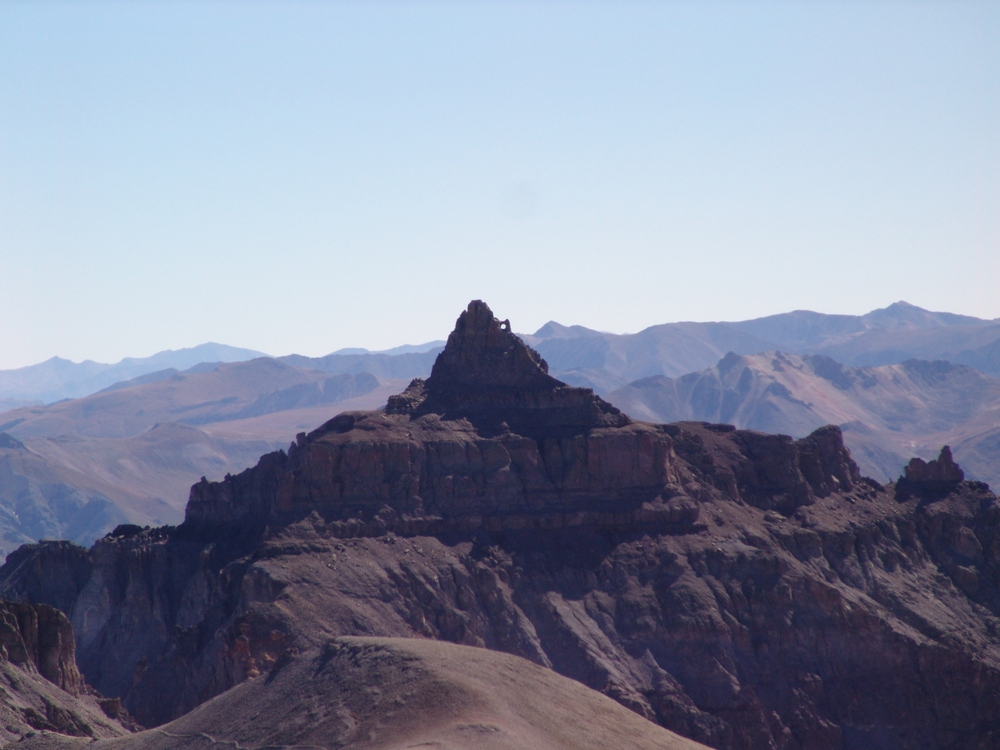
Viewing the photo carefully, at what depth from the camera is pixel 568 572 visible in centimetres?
8762

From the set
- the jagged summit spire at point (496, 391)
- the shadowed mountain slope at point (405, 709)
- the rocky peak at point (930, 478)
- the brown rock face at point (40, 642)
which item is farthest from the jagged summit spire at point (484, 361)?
the shadowed mountain slope at point (405, 709)

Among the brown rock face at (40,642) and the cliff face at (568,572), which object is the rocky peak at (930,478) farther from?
the brown rock face at (40,642)

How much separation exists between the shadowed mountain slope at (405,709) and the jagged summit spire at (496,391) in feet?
128

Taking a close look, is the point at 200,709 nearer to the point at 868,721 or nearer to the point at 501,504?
the point at 501,504

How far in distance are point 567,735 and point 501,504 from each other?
39947 millimetres

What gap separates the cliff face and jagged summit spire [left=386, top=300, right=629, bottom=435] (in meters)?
0.17

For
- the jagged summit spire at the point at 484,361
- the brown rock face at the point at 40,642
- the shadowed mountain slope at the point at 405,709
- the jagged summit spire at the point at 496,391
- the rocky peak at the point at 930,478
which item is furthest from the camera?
the rocky peak at the point at 930,478

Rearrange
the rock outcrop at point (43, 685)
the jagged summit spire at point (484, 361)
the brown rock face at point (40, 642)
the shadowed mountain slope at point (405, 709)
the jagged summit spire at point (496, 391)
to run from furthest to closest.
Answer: the jagged summit spire at point (484, 361) → the jagged summit spire at point (496, 391) → the brown rock face at point (40, 642) → the rock outcrop at point (43, 685) → the shadowed mountain slope at point (405, 709)

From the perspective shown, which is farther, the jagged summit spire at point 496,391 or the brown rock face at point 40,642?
the jagged summit spire at point 496,391

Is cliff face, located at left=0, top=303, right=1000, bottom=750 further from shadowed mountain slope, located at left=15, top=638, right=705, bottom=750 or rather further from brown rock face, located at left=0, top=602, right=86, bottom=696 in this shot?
shadowed mountain slope, located at left=15, top=638, right=705, bottom=750

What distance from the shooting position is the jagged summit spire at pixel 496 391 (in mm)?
96438

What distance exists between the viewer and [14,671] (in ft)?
207

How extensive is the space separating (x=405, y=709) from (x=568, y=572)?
3868 centimetres

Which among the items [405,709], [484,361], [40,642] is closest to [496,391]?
[484,361]
